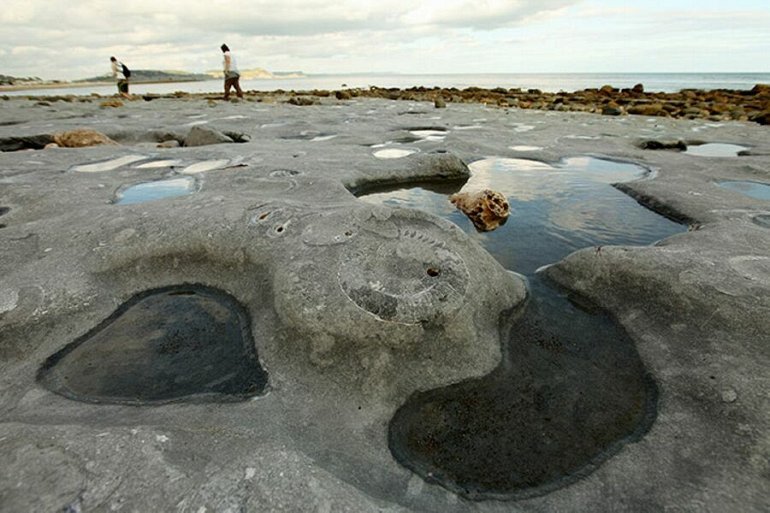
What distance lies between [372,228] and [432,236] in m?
0.61

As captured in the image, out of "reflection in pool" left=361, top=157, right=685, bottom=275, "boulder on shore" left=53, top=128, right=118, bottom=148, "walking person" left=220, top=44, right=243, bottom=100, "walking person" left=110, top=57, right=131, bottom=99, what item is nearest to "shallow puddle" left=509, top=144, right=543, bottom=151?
"reflection in pool" left=361, top=157, right=685, bottom=275

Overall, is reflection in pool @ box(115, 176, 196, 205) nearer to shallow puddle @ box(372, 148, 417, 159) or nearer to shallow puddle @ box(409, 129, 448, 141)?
shallow puddle @ box(372, 148, 417, 159)

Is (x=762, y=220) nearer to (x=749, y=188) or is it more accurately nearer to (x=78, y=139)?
(x=749, y=188)

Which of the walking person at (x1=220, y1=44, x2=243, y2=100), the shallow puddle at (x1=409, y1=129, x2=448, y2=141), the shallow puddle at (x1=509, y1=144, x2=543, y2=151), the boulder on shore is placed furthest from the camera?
the walking person at (x1=220, y1=44, x2=243, y2=100)

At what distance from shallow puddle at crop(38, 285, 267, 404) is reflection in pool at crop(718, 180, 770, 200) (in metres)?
8.70

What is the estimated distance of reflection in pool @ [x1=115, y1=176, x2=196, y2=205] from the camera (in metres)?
7.02

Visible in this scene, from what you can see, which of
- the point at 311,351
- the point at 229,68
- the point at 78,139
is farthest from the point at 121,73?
the point at 311,351

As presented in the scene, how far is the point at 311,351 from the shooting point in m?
3.46

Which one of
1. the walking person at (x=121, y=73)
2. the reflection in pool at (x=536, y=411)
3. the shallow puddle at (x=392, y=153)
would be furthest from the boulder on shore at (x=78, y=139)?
the walking person at (x=121, y=73)

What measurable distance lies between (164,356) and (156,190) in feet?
15.6

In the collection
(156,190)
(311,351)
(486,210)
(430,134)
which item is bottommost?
(311,351)

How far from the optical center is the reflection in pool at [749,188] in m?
7.57

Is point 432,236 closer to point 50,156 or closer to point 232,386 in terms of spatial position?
point 232,386

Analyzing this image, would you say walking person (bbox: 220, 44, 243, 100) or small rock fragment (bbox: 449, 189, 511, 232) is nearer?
small rock fragment (bbox: 449, 189, 511, 232)
